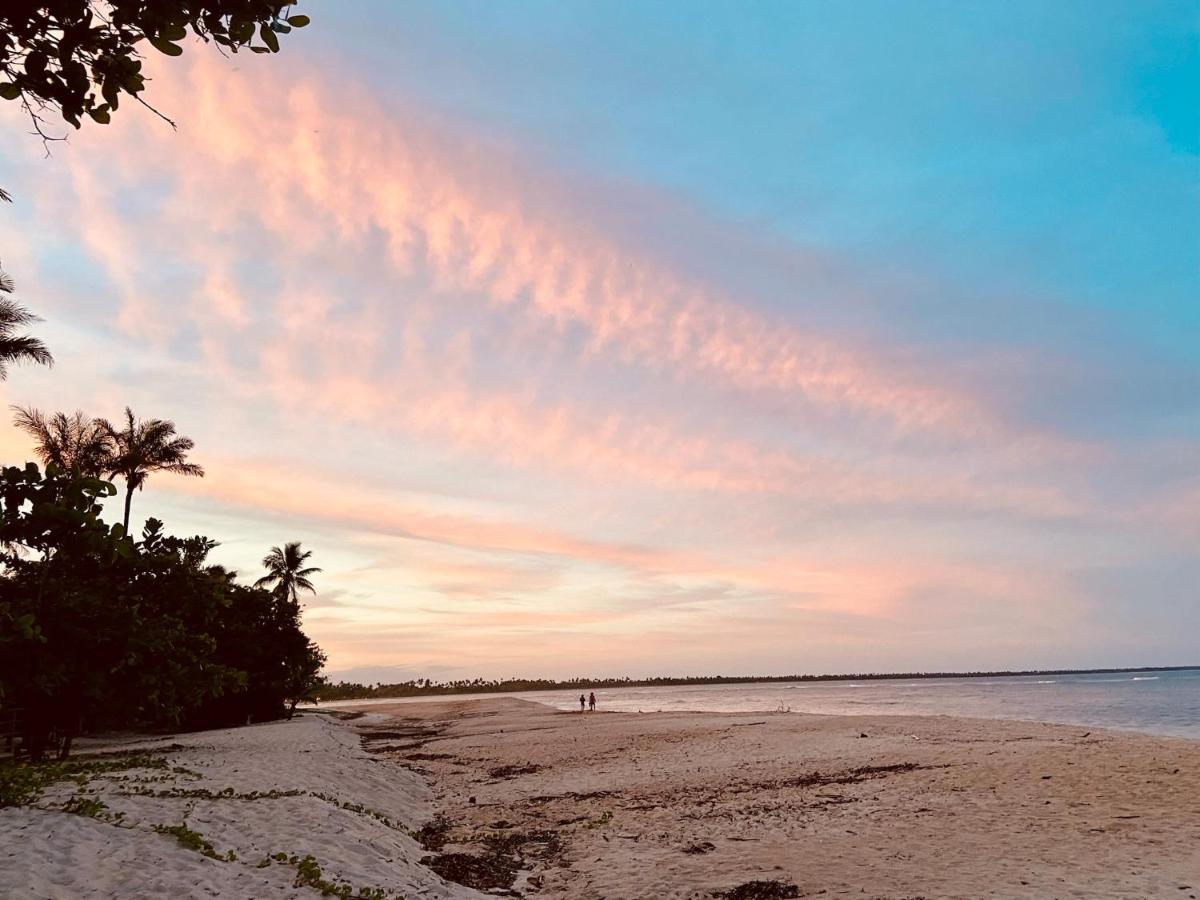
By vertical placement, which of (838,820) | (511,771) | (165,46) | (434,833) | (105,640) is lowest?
(511,771)

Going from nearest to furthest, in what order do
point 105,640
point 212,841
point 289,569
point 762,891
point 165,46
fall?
point 165,46, point 212,841, point 762,891, point 105,640, point 289,569

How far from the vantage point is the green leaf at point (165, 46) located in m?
3.44

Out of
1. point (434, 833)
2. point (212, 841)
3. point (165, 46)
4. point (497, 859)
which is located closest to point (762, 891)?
point (497, 859)

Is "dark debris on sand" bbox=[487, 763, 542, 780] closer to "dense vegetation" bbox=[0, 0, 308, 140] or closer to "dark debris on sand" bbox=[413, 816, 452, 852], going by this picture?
"dark debris on sand" bbox=[413, 816, 452, 852]

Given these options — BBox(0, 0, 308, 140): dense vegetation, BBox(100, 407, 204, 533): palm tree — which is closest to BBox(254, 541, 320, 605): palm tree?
BBox(100, 407, 204, 533): palm tree

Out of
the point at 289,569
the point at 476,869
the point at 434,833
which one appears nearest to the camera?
the point at 476,869

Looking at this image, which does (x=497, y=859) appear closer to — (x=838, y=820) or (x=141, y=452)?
(x=838, y=820)

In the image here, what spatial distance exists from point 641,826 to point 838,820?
178 inches

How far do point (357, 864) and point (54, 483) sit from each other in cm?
972

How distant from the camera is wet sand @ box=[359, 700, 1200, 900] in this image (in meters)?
12.4

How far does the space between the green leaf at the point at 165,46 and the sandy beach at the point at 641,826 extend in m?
8.42

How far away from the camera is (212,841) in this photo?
11.2 meters

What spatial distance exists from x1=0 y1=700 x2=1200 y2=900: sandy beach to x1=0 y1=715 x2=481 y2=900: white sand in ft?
0.17

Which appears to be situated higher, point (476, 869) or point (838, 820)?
point (838, 820)
